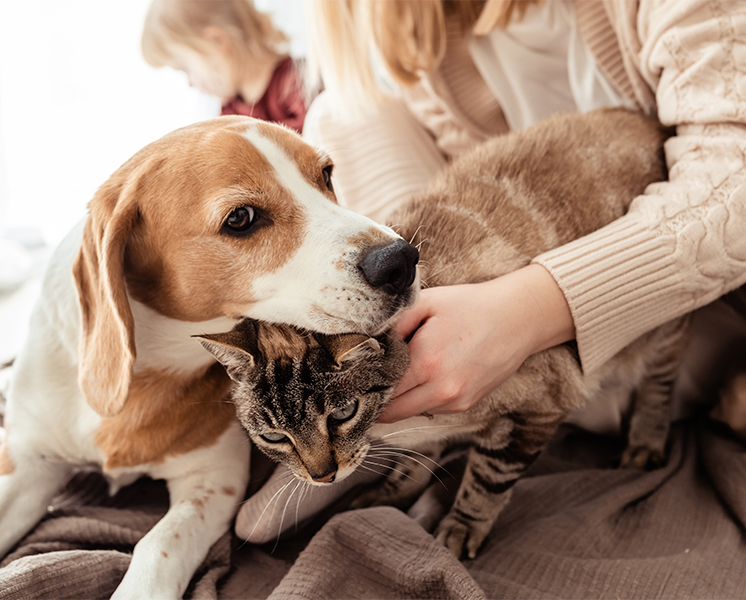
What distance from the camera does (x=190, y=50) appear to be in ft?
5.48

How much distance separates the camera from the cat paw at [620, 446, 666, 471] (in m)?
1.43

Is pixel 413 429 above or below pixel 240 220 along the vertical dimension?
below

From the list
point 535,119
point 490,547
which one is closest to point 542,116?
point 535,119

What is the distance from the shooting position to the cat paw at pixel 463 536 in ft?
3.87

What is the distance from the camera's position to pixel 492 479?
120 centimetres

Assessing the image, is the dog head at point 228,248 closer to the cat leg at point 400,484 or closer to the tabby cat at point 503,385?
the tabby cat at point 503,385

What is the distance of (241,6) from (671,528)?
2.29 meters

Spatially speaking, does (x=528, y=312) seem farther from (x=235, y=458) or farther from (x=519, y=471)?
(x=235, y=458)

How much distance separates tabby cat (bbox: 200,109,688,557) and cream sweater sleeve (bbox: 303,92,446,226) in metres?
0.34

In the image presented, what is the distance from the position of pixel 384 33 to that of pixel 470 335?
0.99 metres

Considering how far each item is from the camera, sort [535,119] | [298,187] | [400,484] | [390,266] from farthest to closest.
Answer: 1. [535,119]
2. [400,484]
3. [298,187]
4. [390,266]

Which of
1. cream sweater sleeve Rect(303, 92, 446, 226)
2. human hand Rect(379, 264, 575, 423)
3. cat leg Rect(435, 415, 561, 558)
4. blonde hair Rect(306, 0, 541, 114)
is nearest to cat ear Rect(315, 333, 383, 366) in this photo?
human hand Rect(379, 264, 575, 423)

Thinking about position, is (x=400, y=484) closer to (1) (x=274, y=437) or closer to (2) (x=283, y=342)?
(1) (x=274, y=437)

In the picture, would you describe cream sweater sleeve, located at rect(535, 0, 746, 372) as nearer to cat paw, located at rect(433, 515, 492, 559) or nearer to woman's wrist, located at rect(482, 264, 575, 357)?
woman's wrist, located at rect(482, 264, 575, 357)
